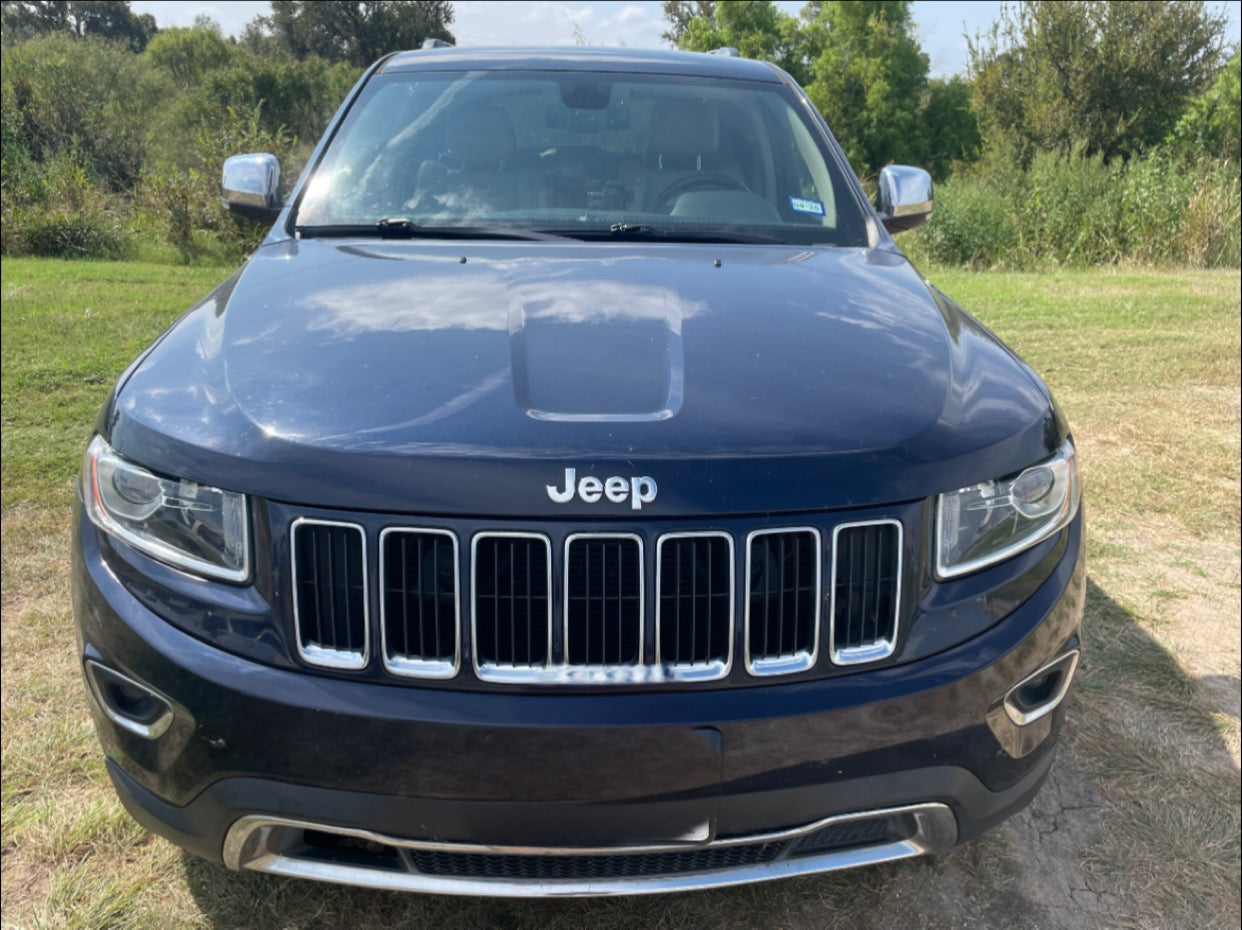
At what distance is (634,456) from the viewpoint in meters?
1.71

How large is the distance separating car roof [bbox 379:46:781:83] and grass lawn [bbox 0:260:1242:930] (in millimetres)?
2168

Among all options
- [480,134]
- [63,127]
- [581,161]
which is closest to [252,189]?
[480,134]

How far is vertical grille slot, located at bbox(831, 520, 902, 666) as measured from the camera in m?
1.77

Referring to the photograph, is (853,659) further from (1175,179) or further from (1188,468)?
(1175,179)

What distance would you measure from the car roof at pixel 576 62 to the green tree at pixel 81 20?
6463 centimetres

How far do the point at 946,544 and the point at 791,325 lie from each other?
0.59 meters

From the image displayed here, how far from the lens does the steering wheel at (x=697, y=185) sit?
3072 millimetres

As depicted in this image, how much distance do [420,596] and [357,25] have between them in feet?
235

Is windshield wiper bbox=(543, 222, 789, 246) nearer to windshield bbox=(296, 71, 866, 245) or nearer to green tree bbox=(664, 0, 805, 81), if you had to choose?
windshield bbox=(296, 71, 866, 245)

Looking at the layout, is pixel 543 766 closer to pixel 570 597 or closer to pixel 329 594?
pixel 570 597

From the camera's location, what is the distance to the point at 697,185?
3.17 metres

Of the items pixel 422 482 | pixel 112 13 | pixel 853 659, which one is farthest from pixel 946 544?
pixel 112 13

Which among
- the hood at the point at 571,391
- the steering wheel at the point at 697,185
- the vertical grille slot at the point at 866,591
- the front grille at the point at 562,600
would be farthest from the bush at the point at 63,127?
the vertical grille slot at the point at 866,591

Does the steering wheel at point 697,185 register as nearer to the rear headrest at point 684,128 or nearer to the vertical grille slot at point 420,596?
the rear headrest at point 684,128
